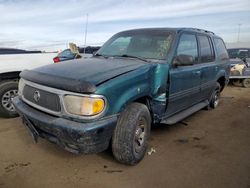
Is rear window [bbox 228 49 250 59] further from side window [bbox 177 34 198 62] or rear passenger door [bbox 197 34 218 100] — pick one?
side window [bbox 177 34 198 62]

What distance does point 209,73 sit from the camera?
5.43 meters

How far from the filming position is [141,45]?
4422 millimetres

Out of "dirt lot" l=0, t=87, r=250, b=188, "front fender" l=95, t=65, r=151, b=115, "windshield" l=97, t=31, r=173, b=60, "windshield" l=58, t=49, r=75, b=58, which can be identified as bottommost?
"dirt lot" l=0, t=87, r=250, b=188

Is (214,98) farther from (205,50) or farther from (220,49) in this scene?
(205,50)

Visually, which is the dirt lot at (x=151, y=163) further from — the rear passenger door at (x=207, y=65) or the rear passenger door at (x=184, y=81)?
the rear passenger door at (x=207, y=65)

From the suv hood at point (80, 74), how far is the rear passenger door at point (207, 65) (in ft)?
6.12

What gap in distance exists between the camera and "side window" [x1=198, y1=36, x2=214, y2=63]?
5.19 metres

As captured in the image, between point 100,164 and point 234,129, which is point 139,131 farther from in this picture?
point 234,129

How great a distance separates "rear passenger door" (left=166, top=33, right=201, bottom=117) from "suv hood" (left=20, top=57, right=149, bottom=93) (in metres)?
0.73

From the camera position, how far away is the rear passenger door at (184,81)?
4122 mm

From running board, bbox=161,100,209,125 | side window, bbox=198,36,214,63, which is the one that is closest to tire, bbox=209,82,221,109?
running board, bbox=161,100,209,125

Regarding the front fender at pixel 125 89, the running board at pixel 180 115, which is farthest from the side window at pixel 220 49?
the front fender at pixel 125 89

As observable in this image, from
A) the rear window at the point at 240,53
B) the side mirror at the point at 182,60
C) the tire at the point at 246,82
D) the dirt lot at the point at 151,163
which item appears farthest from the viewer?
the rear window at the point at 240,53

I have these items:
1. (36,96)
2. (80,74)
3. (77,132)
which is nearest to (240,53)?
(80,74)
